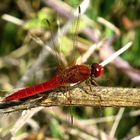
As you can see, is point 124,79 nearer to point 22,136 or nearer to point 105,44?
point 105,44

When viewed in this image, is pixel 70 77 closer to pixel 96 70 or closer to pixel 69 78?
pixel 69 78

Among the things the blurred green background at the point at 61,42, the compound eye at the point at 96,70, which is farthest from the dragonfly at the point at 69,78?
the blurred green background at the point at 61,42

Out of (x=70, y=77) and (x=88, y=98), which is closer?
(x=88, y=98)

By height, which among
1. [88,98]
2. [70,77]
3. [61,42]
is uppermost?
[61,42]

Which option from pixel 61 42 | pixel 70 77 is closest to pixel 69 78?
pixel 70 77

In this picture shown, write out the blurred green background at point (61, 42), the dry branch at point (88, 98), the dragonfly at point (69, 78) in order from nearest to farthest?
the dry branch at point (88, 98) < the dragonfly at point (69, 78) < the blurred green background at point (61, 42)

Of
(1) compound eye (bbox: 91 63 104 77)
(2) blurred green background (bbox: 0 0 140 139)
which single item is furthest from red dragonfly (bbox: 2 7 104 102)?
(2) blurred green background (bbox: 0 0 140 139)

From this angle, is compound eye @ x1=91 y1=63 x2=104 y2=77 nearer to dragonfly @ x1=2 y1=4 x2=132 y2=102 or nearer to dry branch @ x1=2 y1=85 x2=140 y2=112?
dragonfly @ x1=2 y1=4 x2=132 y2=102

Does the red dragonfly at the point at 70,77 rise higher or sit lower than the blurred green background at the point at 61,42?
lower

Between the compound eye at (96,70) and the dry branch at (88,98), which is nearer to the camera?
the dry branch at (88,98)

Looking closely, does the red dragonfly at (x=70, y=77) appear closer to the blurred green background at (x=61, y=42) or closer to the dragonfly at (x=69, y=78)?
the dragonfly at (x=69, y=78)

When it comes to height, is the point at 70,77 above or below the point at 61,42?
below
